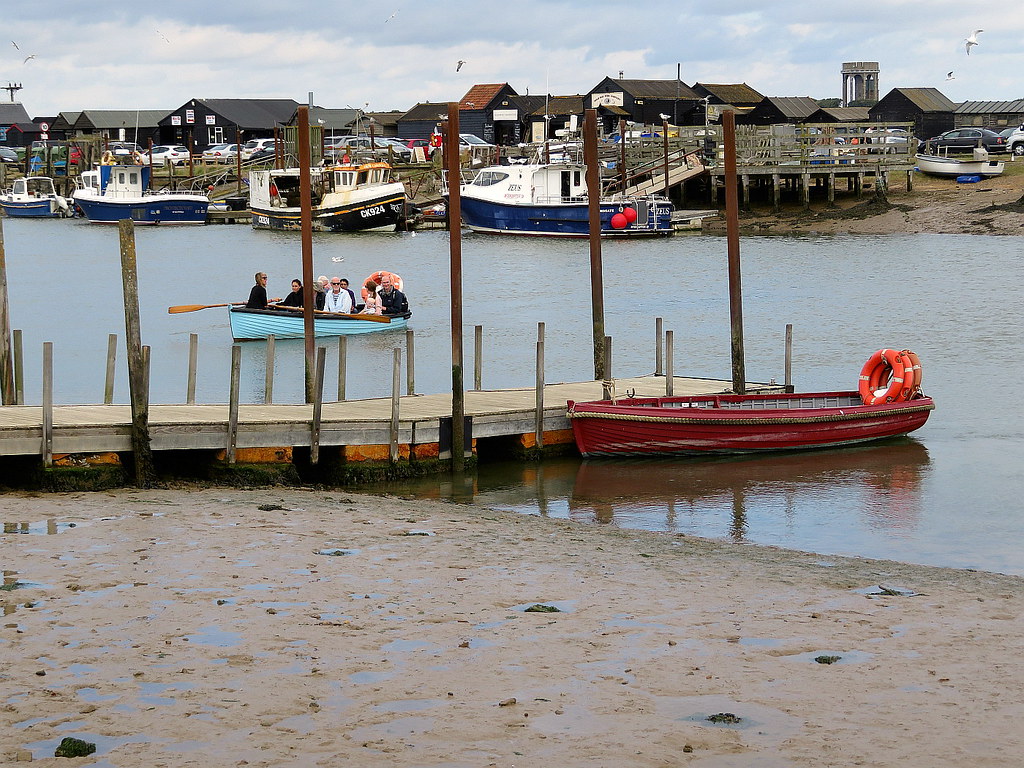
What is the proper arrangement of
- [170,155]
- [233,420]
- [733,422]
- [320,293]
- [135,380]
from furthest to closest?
[170,155]
[320,293]
[733,422]
[233,420]
[135,380]

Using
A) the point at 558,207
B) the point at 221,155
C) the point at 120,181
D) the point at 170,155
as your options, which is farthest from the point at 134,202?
the point at 558,207

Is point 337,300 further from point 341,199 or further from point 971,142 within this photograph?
point 971,142

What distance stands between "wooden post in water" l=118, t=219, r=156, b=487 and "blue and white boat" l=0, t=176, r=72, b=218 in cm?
6811

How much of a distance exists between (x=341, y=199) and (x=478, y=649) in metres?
52.2

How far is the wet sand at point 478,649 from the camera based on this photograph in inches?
285

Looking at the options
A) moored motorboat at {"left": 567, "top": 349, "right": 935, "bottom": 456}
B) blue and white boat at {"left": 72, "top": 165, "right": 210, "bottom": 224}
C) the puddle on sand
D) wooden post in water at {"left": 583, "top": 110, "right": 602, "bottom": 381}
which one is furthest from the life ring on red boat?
blue and white boat at {"left": 72, "top": 165, "right": 210, "bottom": 224}

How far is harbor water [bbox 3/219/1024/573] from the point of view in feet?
49.8

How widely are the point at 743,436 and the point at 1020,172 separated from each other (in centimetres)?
4436

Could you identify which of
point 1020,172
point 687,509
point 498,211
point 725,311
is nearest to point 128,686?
point 687,509

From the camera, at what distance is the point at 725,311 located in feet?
116

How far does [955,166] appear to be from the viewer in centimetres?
5769

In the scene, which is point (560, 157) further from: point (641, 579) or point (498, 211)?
point (641, 579)

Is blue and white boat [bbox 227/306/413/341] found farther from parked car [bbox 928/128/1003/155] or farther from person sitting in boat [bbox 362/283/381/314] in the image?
parked car [bbox 928/128/1003/155]

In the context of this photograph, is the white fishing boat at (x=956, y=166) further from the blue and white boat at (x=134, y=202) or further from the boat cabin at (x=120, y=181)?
the boat cabin at (x=120, y=181)
